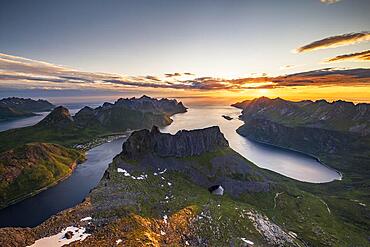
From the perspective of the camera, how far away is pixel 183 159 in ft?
577

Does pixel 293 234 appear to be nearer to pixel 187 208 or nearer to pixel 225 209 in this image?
pixel 225 209

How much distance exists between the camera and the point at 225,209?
4732 inches

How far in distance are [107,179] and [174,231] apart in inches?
2188

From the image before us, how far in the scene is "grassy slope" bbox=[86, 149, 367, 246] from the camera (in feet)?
337

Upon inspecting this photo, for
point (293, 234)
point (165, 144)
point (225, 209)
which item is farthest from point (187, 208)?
point (165, 144)

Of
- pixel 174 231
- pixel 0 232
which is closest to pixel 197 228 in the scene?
pixel 174 231

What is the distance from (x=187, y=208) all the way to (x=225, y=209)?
19.9 metres

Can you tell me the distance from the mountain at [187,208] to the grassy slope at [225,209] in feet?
1.42

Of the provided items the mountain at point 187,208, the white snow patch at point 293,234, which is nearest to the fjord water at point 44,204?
the mountain at point 187,208

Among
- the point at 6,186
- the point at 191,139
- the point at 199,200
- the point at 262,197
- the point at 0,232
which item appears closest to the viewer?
the point at 0,232

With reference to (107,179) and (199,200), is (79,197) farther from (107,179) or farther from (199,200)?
(199,200)

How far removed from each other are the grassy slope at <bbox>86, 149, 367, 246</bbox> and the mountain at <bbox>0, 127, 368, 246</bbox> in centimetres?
43

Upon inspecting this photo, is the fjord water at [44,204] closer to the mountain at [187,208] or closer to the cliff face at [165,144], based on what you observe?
the mountain at [187,208]

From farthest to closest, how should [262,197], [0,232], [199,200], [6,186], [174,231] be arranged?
1. [6,186]
2. [262,197]
3. [199,200]
4. [174,231]
5. [0,232]
